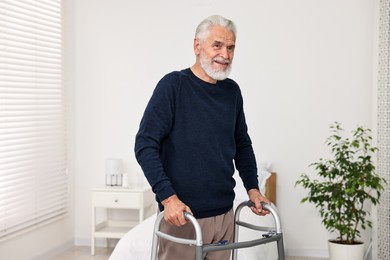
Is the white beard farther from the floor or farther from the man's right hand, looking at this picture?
the floor

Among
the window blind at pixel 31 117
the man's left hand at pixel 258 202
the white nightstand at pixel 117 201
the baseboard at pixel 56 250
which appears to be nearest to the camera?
the man's left hand at pixel 258 202

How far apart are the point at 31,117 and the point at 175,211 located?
3200 millimetres

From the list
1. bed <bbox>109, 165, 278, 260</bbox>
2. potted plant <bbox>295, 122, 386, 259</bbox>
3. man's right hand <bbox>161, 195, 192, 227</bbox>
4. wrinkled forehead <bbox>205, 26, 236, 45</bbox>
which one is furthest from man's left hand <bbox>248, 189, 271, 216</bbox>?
potted plant <bbox>295, 122, 386, 259</bbox>

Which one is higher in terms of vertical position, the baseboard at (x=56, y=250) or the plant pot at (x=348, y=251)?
the plant pot at (x=348, y=251)

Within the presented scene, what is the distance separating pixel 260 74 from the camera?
5.32 meters

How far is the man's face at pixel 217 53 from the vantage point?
7.25 ft

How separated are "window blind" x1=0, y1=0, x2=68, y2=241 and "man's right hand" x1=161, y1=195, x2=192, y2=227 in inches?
109

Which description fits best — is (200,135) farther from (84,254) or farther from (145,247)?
(84,254)

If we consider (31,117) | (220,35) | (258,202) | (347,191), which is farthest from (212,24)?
(31,117)

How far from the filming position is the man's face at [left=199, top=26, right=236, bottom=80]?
2.21 metres

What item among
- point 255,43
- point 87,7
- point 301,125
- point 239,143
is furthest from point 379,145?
point 87,7

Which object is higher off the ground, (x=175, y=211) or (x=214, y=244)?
(x=175, y=211)

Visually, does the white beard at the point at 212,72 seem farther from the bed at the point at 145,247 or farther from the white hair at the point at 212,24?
the bed at the point at 145,247

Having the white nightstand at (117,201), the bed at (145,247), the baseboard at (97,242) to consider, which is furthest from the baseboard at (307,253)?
the baseboard at (97,242)
